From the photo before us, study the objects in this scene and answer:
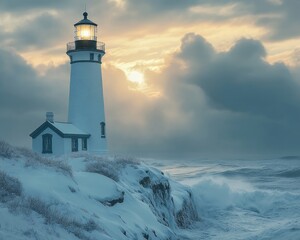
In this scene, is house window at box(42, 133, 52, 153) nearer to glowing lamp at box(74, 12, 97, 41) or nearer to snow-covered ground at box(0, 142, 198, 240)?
glowing lamp at box(74, 12, 97, 41)

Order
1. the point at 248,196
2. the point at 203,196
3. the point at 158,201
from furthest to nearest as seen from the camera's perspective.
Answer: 1. the point at 248,196
2. the point at 203,196
3. the point at 158,201

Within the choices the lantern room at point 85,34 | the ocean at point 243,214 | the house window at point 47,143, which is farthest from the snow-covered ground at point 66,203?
the lantern room at point 85,34

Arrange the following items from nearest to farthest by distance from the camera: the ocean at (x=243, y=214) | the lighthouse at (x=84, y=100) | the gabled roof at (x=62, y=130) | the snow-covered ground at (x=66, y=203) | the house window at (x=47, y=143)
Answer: the snow-covered ground at (x=66, y=203), the ocean at (x=243, y=214), the gabled roof at (x=62, y=130), the house window at (x=47, y=143), the lighthouse at (x=84, y=100)

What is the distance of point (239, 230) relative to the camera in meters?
18.6

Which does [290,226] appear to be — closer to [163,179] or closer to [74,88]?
[163,179]

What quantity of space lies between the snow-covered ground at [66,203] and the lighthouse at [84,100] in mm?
18338

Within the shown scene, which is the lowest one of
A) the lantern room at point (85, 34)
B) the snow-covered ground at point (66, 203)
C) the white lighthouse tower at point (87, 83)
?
the snow-covered ground at point (66, 203)

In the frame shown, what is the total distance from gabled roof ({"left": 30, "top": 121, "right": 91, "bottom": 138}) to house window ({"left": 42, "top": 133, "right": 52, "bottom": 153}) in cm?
63

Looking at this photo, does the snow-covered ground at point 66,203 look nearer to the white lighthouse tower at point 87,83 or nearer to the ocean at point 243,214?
the ocean at point 243,214


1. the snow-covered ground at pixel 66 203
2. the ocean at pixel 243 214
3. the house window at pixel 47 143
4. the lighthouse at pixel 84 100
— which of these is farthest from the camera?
the lighthouse at pixel 84 100

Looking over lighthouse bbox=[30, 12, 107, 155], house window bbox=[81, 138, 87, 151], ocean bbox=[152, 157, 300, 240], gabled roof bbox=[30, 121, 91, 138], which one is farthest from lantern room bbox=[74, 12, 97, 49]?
ocean bbox=[152, 157, 300, 240]

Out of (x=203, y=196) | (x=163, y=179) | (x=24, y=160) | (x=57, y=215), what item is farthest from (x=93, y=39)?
(x=57, y=215)

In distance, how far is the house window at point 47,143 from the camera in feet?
113

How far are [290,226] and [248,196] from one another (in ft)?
38.1
